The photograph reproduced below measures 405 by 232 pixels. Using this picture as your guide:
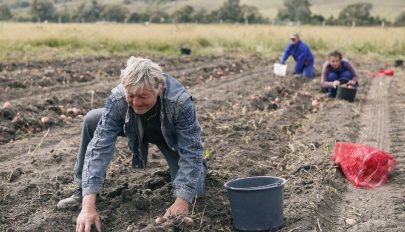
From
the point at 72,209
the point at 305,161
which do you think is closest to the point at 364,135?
the point at 305,161

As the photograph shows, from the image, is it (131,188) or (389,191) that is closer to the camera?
(131,188)

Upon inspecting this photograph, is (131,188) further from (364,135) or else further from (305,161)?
(364,135)

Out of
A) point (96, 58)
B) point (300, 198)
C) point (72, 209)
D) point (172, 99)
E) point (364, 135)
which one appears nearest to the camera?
point (172, 99)

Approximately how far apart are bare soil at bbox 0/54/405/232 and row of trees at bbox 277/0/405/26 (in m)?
29.6

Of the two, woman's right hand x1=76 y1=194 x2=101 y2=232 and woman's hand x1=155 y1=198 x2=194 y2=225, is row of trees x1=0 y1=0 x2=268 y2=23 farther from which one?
woman's right hand x1=76 y1=194 x2=101 y2=232

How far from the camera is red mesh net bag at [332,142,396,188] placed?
17.1 feet

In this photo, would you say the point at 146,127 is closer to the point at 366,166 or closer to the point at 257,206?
the point at 257,206

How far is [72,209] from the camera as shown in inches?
170

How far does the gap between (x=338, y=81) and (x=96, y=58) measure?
9577 mm

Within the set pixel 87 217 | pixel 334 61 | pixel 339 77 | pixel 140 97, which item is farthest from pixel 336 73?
pixel 87 217

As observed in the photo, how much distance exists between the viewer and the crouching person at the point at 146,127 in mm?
3561

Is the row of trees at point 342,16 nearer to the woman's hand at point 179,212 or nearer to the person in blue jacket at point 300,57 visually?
the person in blue jacket at point 300,57

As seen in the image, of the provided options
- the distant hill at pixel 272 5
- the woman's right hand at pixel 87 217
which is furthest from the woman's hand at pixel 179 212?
the distant hill at pixel 272 5

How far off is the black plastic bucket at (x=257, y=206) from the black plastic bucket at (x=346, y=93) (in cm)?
597
